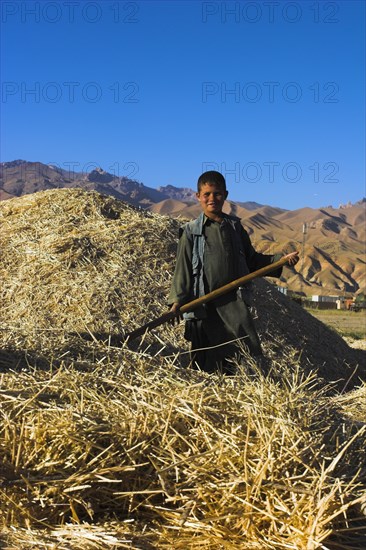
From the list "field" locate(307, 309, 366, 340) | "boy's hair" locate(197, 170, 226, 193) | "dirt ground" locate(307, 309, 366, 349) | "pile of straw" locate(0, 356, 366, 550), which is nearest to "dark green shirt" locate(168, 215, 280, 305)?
"boy's hair" locate(197, 170, 226, 193)

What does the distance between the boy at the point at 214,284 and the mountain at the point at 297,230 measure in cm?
166

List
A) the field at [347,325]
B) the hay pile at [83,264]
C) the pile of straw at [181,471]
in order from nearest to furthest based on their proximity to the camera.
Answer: the pile of straw at [181,471], the hay pile at [83,264], the field at [347,325]

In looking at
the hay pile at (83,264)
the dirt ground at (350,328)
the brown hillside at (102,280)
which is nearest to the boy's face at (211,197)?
the hay pile at (83,264)

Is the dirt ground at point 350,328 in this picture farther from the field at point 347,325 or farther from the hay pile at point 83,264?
the hay pile at point 83,264

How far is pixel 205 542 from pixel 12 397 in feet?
2.83

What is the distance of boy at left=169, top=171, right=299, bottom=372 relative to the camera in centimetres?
343

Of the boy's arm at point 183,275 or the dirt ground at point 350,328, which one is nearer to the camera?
the boy's arm at point 183,275

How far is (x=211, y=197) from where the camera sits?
3.36 m

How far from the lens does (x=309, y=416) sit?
82.7 inches

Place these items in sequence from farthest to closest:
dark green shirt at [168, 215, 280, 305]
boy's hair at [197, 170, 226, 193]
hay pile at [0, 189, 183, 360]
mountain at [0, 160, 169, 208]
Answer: mountain at [0, 160, 169, 208] < hay pile at [0, 189, 183, 360] < dark green shirt at [168, 215, 280, 305] < boy's hair at [197, 170, 226, 193]

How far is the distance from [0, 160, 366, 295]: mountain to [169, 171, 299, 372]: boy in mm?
1657

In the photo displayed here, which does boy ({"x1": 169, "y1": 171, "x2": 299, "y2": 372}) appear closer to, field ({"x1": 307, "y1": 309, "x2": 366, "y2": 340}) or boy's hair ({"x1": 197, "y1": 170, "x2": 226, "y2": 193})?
boy's hair ({"x1": 197, "y1": 170, "x2": 226, "y2": 193})

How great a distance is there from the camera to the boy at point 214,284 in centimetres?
343

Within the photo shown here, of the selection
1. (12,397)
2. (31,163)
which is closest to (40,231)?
(12,397)
